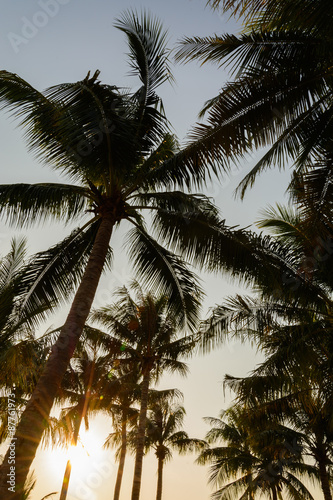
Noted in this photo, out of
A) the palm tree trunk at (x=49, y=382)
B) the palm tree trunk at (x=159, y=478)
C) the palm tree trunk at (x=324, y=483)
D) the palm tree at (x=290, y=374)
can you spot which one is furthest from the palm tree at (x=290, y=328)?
the palm tree trunk at (x=159, y=478)

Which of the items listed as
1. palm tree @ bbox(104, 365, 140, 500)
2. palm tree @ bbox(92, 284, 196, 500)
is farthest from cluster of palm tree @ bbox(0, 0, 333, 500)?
palm tree @ bbox(104, 365, 140, 500)

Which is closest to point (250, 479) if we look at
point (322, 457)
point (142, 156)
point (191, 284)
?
point (322, 457)

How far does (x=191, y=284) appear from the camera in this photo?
9.00m

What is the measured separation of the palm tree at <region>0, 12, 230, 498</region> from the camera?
21.9 ft

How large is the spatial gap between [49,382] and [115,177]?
12.8 ft

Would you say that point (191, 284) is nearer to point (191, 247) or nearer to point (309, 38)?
point (191, 247)

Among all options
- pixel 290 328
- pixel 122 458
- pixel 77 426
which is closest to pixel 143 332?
pixel 77 426

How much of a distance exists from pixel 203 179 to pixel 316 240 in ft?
7.61

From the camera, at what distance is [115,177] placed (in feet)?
24.3

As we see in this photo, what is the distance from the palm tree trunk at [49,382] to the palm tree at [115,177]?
0.02 metres

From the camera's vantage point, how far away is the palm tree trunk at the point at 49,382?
14.2ft

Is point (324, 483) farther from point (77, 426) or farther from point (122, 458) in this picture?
point (122, 458)

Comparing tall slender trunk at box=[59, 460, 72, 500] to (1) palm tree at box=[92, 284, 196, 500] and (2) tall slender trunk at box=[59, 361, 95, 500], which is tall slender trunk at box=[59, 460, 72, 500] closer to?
(2) tall slender trunk at box=[59, 361, 95, 500]

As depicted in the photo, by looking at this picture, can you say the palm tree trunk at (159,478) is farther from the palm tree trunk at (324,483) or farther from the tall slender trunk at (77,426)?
the palm tree trunk at (324,483)
